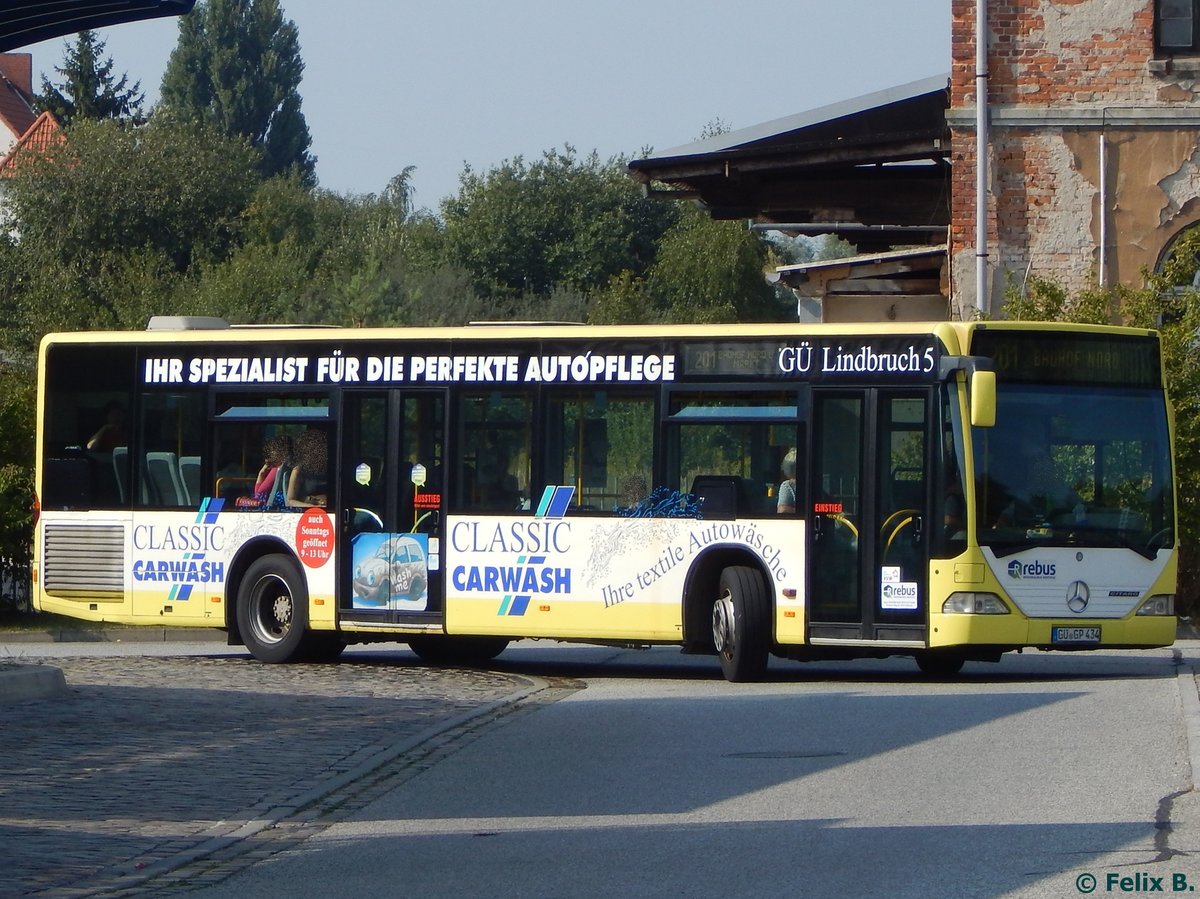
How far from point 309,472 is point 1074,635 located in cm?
696

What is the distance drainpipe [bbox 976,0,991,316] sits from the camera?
79.9 ft

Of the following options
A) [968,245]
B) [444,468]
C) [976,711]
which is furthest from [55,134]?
[976,711]

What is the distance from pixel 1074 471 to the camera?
15.5 meters

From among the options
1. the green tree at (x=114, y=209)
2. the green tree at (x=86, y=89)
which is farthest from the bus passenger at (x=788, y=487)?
the green tree at (x=86, y=89)

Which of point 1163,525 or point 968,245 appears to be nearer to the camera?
point 1163,525

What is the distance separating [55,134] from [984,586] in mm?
66018

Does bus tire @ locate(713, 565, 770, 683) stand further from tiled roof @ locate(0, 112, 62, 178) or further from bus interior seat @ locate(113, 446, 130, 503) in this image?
tiled roof @ locate(0, 112, 62, 178)

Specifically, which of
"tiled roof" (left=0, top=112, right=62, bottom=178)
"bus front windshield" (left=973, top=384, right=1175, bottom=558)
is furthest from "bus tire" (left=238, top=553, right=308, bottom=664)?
"tiled roof" (left=0, top=112, right=62, bottom=178)

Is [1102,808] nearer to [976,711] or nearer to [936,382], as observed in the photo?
[976,711]

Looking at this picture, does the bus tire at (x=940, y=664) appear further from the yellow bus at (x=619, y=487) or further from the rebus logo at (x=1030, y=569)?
the rebus logo at (x=1030, y=569)

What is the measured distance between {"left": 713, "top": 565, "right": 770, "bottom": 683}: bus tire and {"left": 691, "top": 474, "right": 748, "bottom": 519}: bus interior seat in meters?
0.47

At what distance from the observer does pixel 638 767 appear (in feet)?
36.9

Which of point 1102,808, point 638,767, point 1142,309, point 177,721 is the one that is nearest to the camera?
point 1102,808

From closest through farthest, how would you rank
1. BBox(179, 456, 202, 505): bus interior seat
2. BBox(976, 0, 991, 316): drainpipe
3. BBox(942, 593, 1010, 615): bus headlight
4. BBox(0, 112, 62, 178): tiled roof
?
BBox(942, 593, 1010, 615): bus headlight, BBox(179, 456, 202, 505): bus interior seat, BBox(976, 0, 991, 316): drainpipe, BBox(0, 112, 62, 178): tiled roof
